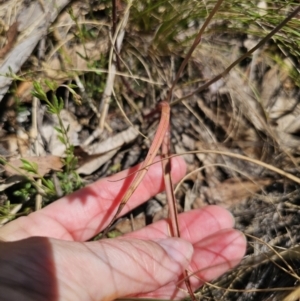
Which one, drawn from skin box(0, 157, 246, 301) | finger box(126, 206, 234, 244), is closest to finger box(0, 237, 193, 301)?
skin box(0, 157, 246, 301)

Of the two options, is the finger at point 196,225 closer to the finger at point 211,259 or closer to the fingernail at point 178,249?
the finger at point 211,259

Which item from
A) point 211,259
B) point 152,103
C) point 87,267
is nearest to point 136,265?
point 87,267

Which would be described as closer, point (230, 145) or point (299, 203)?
point (299, 203)

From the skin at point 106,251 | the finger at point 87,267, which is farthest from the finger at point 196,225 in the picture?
the finger at point 87,267

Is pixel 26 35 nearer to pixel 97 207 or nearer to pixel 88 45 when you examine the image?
pixel 88 45

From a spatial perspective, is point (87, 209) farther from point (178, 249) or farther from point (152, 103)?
point (152, 103)

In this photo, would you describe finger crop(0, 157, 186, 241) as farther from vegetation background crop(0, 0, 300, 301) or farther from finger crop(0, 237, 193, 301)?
finger crop(0, 237, 193, 301)

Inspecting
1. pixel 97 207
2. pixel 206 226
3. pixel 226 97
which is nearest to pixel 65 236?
pixel 97 207
